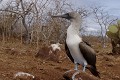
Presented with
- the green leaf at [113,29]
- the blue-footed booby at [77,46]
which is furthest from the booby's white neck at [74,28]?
the green leaf at [113,29]

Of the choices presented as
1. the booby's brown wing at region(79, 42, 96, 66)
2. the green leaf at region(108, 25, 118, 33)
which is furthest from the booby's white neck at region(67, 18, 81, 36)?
the green leaf at region(108, 25, 118, 33)

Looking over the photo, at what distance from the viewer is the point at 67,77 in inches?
231

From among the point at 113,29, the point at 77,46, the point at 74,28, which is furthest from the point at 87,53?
the point at 113,29

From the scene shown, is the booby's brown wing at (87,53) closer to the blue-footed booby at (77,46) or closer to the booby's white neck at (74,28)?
the blue-footed booby at (77,46)

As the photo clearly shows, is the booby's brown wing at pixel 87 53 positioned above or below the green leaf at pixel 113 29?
above

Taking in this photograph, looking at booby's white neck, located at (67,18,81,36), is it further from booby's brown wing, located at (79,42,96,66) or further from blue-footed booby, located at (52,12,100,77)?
booby's brown wing, located at (79,42,96,66)

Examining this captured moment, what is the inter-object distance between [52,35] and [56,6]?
1.96 m

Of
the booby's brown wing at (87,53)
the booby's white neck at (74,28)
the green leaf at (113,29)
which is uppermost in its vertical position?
the booby's white neck at (74,28)

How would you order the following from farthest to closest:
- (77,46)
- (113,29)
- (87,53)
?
(113,29), (87,53), (77,46)

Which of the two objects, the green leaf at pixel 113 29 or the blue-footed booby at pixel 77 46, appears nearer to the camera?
the blue-footed booby at pixel 77 46

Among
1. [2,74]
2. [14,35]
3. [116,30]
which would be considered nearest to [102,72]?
[2,74]

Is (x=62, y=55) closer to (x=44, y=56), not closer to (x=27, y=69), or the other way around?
(x=44, y=56)

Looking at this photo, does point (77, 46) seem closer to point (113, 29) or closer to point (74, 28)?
point (74, 28)

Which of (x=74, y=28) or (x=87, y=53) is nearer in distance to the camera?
(x=74, y=28)
